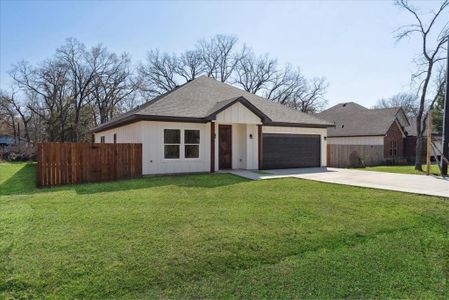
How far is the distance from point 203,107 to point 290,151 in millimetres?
5572

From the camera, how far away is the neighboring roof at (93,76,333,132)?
1264 centimetres

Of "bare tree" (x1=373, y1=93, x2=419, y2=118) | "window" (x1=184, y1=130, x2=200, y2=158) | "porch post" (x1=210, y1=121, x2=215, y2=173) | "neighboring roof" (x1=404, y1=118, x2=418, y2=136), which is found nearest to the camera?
"window" (x1=184, y1=130, x2=200, y2=158)

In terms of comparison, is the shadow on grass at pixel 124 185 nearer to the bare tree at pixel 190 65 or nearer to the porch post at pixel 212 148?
the porch post at pixel 212 148

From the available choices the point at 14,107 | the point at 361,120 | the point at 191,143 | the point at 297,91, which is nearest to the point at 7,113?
the point at 14,107

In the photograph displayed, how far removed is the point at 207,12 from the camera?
13.5m

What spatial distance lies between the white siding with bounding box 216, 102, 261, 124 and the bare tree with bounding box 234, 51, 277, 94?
27.8 metres

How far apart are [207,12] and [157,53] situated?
28.1 metres

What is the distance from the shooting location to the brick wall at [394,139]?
25002mm

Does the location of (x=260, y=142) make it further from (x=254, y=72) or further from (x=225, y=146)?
(x=254, y=72)

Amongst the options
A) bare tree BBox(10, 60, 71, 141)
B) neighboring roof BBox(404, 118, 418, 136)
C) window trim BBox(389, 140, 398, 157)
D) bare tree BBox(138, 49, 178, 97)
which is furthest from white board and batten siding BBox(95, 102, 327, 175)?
bare tree BBox(138, 49, 178, 97)

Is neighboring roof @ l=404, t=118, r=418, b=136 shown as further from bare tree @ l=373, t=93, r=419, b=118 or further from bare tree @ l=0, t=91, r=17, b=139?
bare tree @ l=0, t=91, r=17, b=139

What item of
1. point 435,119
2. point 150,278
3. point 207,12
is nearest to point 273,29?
point 207,12

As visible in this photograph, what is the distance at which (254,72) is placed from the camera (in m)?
41.2

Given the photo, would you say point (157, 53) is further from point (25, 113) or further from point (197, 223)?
point (197, 223)
